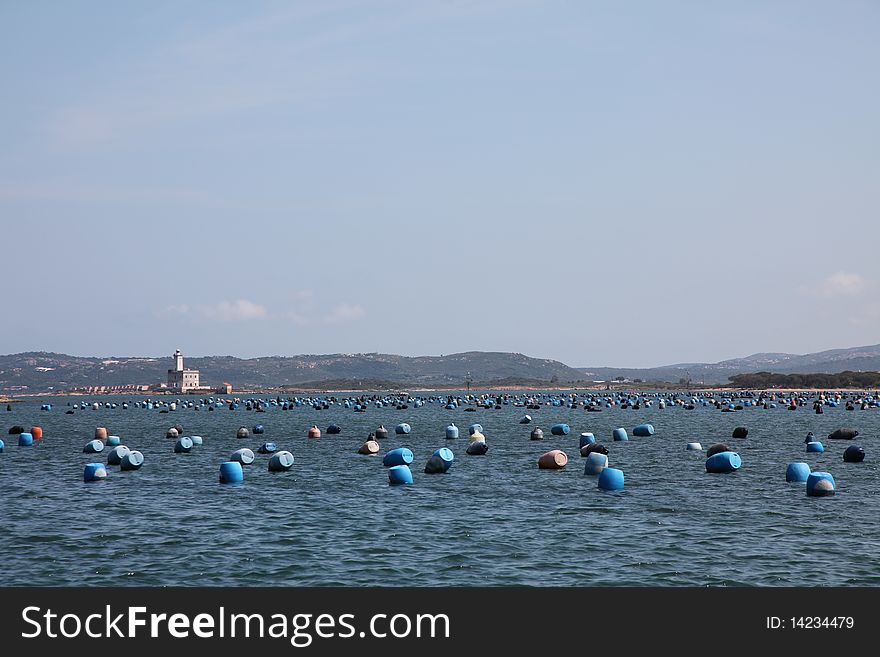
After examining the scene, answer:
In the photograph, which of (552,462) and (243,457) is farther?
(243,457)

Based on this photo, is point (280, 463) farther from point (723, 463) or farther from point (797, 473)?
point (797, 473)

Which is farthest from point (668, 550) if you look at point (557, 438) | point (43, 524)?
point (557, 438)

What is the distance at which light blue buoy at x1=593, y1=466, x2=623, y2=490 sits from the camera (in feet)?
157

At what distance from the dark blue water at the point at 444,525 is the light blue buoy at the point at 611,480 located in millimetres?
563

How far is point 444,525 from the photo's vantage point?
3750cm

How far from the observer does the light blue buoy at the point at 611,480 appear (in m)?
47.9

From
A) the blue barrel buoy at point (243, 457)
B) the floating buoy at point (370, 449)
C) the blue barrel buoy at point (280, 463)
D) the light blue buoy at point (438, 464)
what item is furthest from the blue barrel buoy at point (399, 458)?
the floating buoy at point (370, 449)

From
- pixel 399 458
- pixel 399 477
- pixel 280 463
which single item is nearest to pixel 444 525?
pixel 399 477

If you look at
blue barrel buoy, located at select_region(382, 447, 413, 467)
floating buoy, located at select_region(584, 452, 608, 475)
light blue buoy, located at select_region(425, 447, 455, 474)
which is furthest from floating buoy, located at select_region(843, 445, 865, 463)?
blue barrel buoy, located at select_region(382, 447, 413, 467)

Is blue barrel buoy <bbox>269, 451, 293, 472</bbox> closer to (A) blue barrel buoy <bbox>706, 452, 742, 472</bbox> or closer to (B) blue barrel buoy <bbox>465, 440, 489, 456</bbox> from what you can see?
(B) blue barrel buoy <bbox>465, 440, 489, 456</bbox>

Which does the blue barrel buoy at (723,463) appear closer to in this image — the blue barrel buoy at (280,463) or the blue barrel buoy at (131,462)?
the blue barrel buoy at (280,463)
